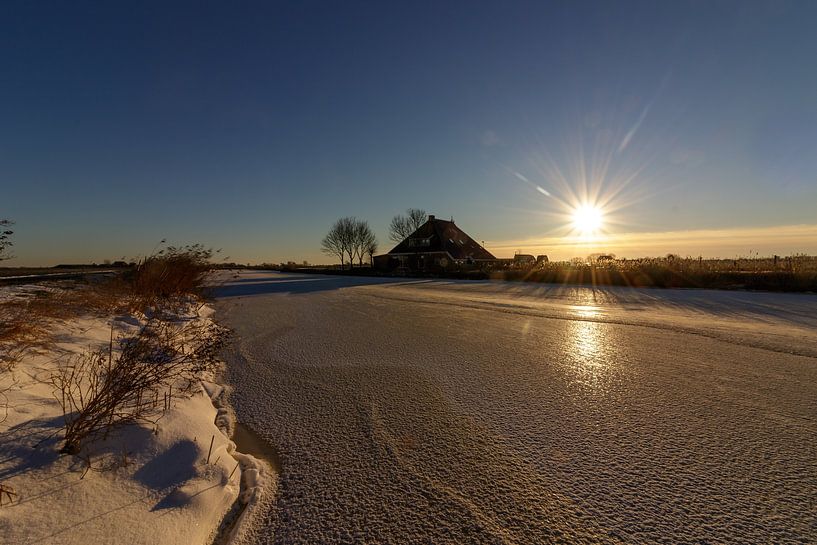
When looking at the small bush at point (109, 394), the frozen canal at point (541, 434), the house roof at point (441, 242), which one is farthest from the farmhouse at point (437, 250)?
the small bush at point (109, 394)

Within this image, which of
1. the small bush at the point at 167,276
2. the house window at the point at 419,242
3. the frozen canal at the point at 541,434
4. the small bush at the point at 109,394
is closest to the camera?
the frozen canal at the point at 541,434

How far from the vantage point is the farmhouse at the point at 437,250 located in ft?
100

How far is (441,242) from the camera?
102ft

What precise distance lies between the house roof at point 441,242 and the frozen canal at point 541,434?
2679cm

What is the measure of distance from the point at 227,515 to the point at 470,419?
1.53m

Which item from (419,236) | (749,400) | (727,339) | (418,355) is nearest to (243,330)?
(418,355)

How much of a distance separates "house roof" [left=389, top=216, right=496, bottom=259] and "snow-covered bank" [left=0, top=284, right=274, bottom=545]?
28968 millimetres

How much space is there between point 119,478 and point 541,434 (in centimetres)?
228

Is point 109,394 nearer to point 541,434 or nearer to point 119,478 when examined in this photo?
point 119,478

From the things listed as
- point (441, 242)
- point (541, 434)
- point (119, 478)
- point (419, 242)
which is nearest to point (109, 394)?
point (119, 478)

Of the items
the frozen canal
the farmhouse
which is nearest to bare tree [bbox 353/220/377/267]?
the farmhouse

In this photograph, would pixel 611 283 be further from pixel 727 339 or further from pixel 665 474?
pixel 665 474

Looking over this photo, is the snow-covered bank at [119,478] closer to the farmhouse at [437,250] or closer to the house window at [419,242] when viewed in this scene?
the farmhouse at [437,250]

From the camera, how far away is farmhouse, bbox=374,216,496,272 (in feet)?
100
